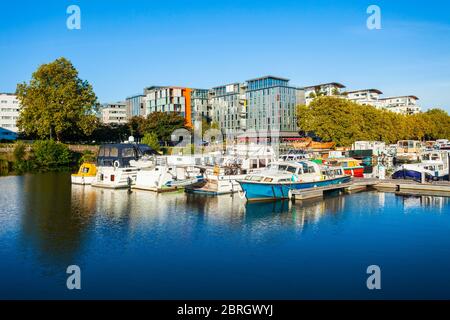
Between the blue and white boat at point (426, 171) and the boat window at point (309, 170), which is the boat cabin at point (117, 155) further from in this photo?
the blue and white boat at point (426, 171)

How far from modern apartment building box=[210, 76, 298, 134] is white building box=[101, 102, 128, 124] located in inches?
2105

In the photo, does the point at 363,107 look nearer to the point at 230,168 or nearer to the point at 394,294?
the point at 230,168

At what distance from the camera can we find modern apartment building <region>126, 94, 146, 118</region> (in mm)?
133000

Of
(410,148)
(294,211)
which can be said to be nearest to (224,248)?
(294,211)

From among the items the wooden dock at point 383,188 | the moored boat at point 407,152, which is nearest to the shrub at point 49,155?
the wooden dock at point 383,188

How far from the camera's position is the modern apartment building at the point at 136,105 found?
13300cm

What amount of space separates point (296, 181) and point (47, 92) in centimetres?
4997

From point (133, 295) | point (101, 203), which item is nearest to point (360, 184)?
point (101, 203)

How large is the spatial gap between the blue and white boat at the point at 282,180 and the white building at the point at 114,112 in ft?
421

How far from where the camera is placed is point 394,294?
1569 cm

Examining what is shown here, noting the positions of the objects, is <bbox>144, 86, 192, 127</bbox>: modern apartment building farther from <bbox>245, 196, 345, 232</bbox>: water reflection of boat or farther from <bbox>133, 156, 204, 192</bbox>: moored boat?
<bbox>245, 196, 345, 232</bbox>: water reflection of boat

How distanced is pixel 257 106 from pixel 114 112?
72.4 meters

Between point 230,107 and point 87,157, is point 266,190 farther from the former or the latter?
point 230,107

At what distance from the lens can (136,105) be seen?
135375 mm
